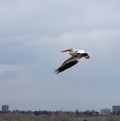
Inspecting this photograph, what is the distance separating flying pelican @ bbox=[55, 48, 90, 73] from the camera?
56.7 ft

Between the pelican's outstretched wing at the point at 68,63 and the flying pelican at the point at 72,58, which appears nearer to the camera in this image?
the flying pelican at the point at 72,58

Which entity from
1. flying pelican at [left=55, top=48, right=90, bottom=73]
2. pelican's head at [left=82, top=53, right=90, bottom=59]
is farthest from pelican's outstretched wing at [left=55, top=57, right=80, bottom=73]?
pelican's head at [left=82, top=53, right=90, bottom=59]

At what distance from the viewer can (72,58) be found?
59.2ft

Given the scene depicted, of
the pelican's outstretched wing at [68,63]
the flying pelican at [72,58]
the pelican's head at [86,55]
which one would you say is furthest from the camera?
the pelican's outstretched wing at [68,63]

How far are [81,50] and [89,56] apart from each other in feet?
1.26

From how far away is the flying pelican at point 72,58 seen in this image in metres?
Answer: 17.3

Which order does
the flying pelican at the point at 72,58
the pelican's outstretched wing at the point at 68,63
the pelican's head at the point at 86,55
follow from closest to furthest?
the pelican's head at the point at 86,55 < the flying pelican at the point at 72,58 < the pelican's outstretched wing at the point at 68,63

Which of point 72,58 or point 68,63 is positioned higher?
point 72,58

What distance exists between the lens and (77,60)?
17656mm

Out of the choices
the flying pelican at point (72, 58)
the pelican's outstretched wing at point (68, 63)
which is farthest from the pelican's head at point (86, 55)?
the pelican's outstretched wing at point (68, 63)


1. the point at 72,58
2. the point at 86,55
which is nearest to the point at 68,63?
the point at 72,58

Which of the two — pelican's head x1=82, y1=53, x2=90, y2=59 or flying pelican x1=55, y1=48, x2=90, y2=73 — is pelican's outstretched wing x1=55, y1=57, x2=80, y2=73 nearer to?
flying pelican x1=55, y1=48, x2=90, y2=73

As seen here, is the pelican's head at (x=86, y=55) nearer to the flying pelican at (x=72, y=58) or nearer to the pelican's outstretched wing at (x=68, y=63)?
the flying pelican at (x=72, y=58)

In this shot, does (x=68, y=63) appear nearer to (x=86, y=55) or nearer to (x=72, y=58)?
(x=72, y=58)
